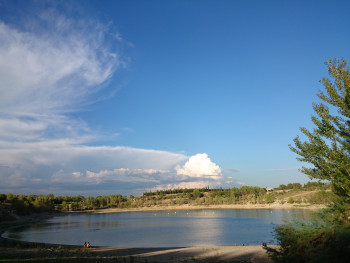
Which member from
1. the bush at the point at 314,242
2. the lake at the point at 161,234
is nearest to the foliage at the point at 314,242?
the bush at the point at 314,242

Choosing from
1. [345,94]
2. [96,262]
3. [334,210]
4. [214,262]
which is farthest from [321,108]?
[96,262]

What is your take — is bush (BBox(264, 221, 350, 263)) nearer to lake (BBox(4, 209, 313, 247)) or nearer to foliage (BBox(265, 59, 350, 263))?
foliage (BBox(265, 59, 350, 263))

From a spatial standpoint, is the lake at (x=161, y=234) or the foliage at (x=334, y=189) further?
the lake at (x=161, y=234)

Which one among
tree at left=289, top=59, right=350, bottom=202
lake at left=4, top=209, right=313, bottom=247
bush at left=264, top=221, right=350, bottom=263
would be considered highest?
tree at left=289, top=59, right=350, bottom=202

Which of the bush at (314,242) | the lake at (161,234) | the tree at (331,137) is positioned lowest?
the lake at (161,234)

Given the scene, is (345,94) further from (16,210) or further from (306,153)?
(16,210)

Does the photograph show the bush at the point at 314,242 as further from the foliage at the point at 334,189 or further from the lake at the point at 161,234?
the lake at the point at 161,234

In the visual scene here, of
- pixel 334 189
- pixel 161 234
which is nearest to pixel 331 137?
pixel 334 189

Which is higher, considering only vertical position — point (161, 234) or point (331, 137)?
point (331, 137)

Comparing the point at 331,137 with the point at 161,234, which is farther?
the point at 161,234

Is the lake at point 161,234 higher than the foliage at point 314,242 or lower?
lower

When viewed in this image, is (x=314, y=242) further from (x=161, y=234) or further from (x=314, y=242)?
(x=161, y=234)

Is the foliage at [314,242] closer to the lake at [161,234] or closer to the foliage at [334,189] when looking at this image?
the foliage at [334,189]

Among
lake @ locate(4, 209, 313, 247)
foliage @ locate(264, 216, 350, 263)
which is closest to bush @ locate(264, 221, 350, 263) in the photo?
foliage @ locate(264, 216, 350, 263)
